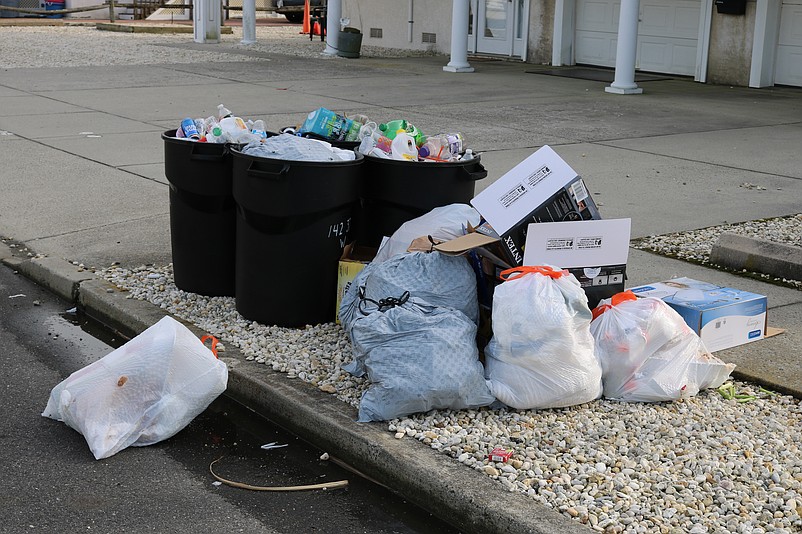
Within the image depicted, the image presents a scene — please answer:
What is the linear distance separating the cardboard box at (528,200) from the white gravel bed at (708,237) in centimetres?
215

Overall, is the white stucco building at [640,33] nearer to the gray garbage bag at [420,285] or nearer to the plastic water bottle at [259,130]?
the plastic water bottle at [259,130]

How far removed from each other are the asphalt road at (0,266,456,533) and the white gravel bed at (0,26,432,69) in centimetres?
1534

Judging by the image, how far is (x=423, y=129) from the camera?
11680 mm

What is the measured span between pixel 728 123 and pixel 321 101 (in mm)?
5383

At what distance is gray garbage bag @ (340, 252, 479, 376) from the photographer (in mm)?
4566

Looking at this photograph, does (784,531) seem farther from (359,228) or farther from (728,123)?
(728,123)

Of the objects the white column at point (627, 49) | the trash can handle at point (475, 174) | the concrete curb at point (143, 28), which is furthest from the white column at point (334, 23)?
the trash can handle at point (475, 174)

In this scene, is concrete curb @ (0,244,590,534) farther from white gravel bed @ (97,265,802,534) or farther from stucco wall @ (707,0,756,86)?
stucco wall @ (707,0,756,86)

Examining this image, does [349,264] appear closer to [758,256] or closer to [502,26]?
[758,256]

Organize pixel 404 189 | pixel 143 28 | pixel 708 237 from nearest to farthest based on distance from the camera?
1. pixel 404 189
2. pixel 708 237
3. pixel 143 28

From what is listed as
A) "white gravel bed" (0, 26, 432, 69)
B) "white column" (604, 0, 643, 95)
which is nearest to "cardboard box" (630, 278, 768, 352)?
"white column" (604, 0, 643, 95)

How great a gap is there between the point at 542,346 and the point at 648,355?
0.55 meters

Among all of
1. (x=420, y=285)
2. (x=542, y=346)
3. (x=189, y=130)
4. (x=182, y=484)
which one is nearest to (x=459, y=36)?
(x=189, y=130)

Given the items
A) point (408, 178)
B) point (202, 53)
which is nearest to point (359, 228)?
point (408, 178)
